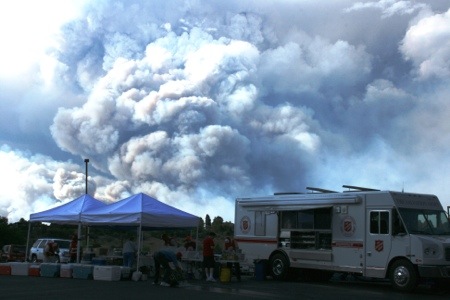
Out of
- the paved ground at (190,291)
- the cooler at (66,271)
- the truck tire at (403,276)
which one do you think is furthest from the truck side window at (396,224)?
the cooler at (66,271)

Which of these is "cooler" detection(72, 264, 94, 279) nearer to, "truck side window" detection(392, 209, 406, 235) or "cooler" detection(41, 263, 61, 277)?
"cooler" detection(41, 263, 61, 277)

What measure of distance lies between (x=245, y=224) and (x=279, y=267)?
7.43ft

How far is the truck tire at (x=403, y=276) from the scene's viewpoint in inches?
728

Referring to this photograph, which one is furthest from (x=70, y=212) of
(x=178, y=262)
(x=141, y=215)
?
(x=178, y=262)

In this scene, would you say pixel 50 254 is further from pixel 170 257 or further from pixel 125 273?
pixel 170 257

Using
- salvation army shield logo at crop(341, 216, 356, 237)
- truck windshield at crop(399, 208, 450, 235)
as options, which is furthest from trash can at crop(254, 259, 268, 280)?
Result: truck windshield at crop(399, 208, 450, 235)

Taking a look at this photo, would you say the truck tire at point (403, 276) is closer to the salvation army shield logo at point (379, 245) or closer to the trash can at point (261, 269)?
the salvation army shield logo at point (379, 245)

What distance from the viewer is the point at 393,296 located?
17.2 metres

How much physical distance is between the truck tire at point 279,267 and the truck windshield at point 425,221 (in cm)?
476

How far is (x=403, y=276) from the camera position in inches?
739

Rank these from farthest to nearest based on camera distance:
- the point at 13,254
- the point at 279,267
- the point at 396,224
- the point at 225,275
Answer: the point at 13,254 < the point at 279,267 < the point at 225,275 < the point at 396,224

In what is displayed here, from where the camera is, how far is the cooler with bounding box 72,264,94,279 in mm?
21953

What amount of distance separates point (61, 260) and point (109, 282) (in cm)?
1147

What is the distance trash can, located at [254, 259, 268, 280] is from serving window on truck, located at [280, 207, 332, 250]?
1383 millimetres
